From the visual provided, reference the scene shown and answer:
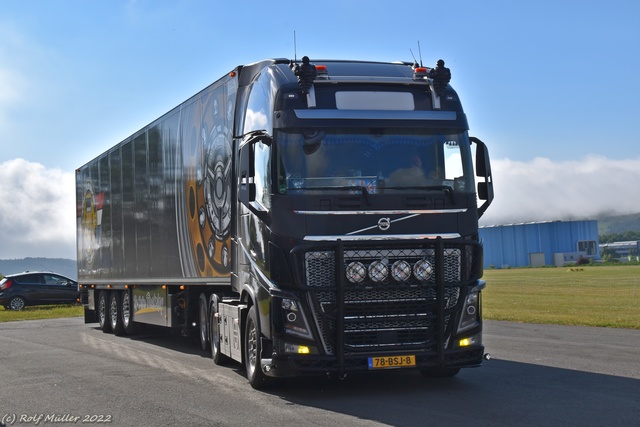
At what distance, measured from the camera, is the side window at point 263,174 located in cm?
1034

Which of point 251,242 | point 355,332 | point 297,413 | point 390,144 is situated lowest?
point 297,413

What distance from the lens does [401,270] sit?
10.1 metres

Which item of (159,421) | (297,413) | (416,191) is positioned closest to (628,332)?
(416,191)

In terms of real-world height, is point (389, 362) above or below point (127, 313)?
below

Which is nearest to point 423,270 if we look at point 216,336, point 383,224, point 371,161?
point 383,224

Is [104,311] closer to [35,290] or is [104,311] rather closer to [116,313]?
[116,313]

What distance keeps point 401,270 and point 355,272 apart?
1.73 feet

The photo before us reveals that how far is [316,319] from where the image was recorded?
9.95 meters

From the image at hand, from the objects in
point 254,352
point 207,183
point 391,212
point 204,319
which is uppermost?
point 207,183

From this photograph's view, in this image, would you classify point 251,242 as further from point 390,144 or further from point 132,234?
point 132,234

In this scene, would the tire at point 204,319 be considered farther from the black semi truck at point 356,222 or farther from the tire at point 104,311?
the tire at point 104,311

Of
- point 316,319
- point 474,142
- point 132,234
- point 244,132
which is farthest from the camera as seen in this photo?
point 132,234

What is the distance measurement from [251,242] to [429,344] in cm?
245

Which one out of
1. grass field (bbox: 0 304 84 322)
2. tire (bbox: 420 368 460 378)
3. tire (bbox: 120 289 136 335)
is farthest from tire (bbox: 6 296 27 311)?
tire (bbox: 420 368 460 378)
